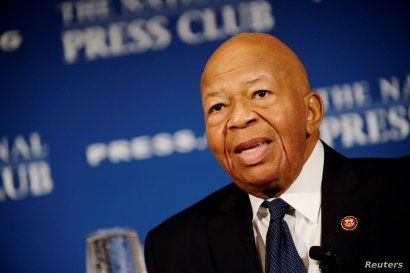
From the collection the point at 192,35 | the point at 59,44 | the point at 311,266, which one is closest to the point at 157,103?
the point at 192,35

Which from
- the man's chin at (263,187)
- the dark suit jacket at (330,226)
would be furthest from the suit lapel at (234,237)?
the man's chin at (263,187)

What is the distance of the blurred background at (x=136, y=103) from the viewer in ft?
Result: 6.73

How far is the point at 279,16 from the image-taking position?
6.82ft

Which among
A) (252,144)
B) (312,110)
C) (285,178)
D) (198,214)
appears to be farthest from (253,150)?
(198,214)

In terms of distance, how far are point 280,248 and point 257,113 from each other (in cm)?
32

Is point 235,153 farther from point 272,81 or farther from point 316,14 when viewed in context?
point 316,14

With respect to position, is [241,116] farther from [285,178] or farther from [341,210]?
[341,210]

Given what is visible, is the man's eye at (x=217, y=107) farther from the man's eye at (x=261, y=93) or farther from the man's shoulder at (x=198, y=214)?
the man's shoulder at (x=198, y=214)

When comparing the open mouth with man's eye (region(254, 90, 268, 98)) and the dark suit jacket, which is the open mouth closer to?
man's eye (region(254, 90, 268, 98))

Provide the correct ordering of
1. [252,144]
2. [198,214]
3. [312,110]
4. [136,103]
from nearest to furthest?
[252,144]
[312,110]
[198,214]
[136,103]

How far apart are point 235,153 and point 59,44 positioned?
39.2 inches

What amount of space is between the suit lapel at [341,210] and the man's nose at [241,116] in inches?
10.6

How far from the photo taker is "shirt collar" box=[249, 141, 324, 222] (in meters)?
1.45

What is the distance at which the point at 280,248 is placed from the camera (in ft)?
4.59
